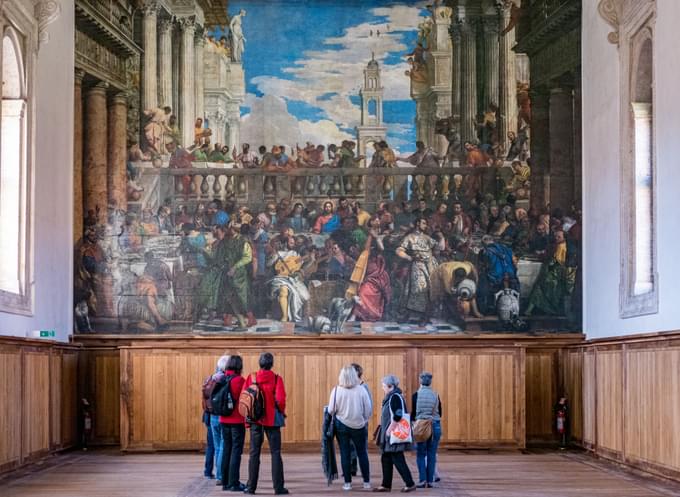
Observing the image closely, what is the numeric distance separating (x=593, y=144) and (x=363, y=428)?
10123mm

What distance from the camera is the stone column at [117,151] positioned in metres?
23.3

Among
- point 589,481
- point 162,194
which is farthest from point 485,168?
point 589,481

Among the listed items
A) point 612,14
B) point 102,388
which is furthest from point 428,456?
point 612,14

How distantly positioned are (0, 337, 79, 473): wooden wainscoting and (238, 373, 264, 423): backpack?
15.2 ft

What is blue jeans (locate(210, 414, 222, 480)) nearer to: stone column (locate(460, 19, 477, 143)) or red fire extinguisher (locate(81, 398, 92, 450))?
red fire extinguisher (locate(81, 398, 92, 450))

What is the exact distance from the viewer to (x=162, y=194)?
2338 centimetres

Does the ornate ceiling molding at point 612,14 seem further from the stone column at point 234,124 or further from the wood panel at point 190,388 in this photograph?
the stone column at point 234,124

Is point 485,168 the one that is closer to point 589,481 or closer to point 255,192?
point 255,192

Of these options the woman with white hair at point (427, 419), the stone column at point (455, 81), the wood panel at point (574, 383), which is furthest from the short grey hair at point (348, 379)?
the stone column at point (455, 81)

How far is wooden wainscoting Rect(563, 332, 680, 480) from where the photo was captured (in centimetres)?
1587

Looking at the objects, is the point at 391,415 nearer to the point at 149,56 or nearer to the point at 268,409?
the point at 268,409

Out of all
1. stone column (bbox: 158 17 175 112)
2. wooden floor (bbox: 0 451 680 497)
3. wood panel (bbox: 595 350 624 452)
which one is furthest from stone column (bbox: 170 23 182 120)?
wood panel (bbox: 595 350 624 452)

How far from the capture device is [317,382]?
824 inches

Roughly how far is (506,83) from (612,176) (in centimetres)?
363
